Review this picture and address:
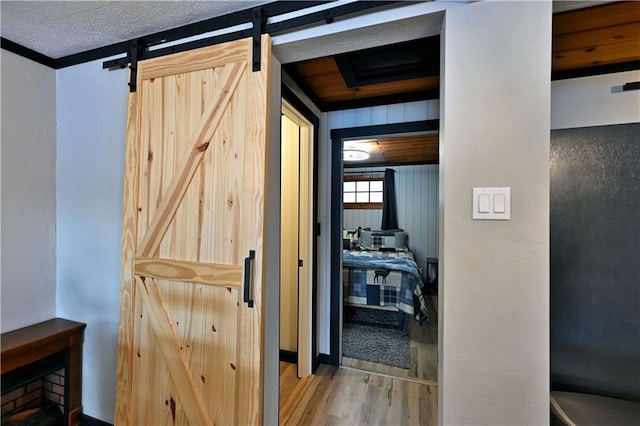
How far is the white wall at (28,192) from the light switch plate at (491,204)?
8.17ft

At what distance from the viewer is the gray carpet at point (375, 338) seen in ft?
8.87

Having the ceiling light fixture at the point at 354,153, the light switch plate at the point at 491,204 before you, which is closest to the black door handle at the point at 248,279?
the light switch plate at the point at 491,204

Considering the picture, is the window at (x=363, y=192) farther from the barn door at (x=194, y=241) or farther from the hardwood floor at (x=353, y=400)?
the barn door at (x=194, y=241)

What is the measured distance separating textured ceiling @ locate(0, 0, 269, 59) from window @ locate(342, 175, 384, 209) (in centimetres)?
492

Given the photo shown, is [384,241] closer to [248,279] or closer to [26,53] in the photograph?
[248,279]

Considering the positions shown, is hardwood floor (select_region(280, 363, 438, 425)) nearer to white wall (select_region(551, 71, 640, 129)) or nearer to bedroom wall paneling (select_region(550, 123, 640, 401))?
bedroom wall paneling (select_region(550, 123, 640, 401))

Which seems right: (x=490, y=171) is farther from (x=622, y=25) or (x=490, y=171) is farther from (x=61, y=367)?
(x=61, y=367)

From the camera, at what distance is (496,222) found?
1047 mm

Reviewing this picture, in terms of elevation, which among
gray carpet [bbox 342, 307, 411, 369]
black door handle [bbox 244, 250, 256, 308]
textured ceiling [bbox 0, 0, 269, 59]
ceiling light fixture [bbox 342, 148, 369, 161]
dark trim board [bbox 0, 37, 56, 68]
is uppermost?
textured ceiling [bbox 0, 0, 269, 59]

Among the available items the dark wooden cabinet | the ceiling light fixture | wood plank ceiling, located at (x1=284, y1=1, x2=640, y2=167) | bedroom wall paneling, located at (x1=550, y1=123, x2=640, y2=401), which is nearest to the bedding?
the ceiling light fixture

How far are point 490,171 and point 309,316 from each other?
1.85 metres

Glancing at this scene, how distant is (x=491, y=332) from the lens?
1.05 metres

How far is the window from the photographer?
6216mm

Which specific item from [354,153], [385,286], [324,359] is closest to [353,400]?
[324,359]
